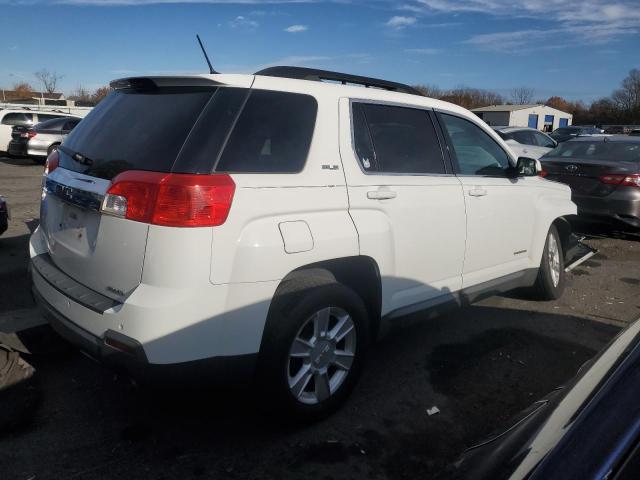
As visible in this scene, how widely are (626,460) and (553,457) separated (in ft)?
0.52

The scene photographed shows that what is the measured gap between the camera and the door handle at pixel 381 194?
10.4ft

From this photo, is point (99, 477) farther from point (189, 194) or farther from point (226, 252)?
point (189, 194)

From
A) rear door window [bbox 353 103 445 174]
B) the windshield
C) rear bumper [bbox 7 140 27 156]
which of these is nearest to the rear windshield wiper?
rear door window [bbox 353 103 445 174]

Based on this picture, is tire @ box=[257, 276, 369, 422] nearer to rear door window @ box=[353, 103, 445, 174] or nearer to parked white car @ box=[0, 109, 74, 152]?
rear door window @ box=[353, 103, 445, 174]

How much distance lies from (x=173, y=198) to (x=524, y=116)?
68.0 m

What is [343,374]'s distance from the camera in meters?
3.16

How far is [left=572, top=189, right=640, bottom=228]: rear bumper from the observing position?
7332 mm

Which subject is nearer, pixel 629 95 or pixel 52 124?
pixel 52 124

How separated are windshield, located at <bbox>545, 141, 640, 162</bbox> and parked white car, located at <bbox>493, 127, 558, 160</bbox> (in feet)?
15.4

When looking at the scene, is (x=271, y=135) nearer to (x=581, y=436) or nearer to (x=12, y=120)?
(x=581, y=436)

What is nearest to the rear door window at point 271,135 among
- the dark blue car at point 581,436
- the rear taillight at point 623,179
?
the dark blue car at point 581,436

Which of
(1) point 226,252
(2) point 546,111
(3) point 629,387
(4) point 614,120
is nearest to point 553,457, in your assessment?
(3) point 629,387

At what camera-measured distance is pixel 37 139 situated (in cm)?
1645

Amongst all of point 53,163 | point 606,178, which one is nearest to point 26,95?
point 606,178
